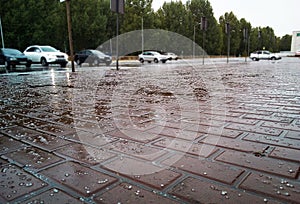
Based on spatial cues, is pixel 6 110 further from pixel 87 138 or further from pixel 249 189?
pixel 249 189

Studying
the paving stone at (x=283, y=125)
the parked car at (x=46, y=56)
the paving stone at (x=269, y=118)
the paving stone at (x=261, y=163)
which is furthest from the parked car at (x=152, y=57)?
the paving stone at (x=261, y=163)

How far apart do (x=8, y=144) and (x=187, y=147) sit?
5.41ft

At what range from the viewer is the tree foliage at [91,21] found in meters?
30.4

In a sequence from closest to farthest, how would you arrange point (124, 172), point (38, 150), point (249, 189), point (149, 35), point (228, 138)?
point (249, 189) < point (124, 172) < point (38, 150) < point (228, 138) < point (149, 35)

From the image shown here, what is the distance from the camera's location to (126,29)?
41406 mm

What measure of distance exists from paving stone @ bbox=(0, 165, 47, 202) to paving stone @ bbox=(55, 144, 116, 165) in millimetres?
396

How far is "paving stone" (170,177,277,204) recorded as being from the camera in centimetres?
149

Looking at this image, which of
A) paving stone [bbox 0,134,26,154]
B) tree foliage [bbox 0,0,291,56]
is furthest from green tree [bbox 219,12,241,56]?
paving stone [bbox 0,134,26,154]

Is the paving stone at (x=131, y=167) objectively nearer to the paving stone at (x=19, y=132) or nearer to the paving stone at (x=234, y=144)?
the paving stone at (x=234, y=144)

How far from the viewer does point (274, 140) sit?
2.48 meters

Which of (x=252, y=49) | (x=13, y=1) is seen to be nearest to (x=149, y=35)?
(x=13, y=1)

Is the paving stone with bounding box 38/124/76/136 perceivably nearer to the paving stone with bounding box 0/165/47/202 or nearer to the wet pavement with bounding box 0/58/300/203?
the wet pavement with bounding box 0/58/300/203

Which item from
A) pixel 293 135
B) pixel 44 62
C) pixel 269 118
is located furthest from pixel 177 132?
pixel 44 62

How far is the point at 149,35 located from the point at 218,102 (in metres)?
38.0
